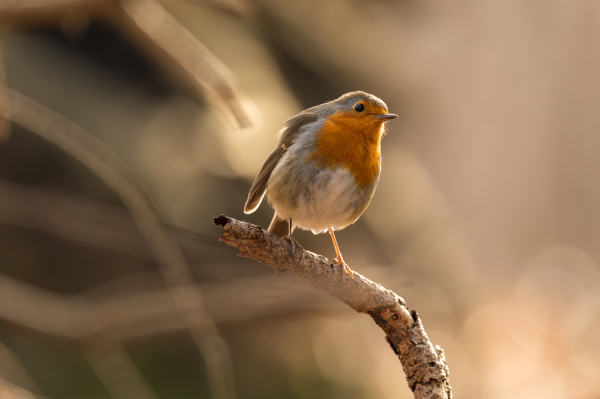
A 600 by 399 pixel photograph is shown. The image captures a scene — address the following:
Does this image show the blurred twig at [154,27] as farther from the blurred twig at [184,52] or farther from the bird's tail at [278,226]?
the bird's tail at [278,226]

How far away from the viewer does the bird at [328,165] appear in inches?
88.1

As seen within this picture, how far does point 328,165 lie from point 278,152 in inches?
13.8

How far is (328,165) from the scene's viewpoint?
224 centimetres

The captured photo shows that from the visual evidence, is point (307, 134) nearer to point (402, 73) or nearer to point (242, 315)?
point (242, 315)

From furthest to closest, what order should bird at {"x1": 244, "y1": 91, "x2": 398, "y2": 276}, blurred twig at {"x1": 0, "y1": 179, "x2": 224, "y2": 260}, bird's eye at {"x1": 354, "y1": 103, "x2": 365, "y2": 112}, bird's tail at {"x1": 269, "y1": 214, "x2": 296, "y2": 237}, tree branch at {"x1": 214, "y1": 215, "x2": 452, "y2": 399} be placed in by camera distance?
blurred twig at {"x1": 0, "y1": 179, "x2": 224, "y2": 260}
bird's tail at {"x1": 269, "y1": 214, "x2": 296, "y2": 237}
bird's eye at {"x1": 354, "y1": 103, "x2": 365, "y2": 112}
bird at {"x1": 244, "y1": 91, "x2": 398, "y2": 276}
tree branch at {"x1": 214, "y1": 215, "x2": 452, "y2": 399}

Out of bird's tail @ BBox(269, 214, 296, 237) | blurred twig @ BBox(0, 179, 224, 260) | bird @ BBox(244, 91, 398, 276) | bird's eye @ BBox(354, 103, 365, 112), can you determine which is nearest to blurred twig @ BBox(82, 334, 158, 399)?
blurred twig @ BBox(0, 179, 224, 260)

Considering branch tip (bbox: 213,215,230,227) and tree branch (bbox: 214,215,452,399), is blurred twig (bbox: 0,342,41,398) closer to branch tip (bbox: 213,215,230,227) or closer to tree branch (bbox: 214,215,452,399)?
tree branch (bbox: 214,215,452,399)

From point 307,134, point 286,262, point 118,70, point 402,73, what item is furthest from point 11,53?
point 402,73

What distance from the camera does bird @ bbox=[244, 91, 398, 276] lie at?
2.24 m

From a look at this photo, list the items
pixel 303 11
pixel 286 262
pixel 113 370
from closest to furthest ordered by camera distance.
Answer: pixel 286 262 < pixel 113 370 < pixel 303 11

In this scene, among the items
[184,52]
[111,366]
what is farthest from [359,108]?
[111,366]

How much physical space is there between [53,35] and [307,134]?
3325 millimetres

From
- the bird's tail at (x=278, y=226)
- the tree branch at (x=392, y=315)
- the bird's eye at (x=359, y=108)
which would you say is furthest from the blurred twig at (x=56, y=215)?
Result: the tree branch at (x=392, y=315)

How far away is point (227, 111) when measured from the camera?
270 centimetres
